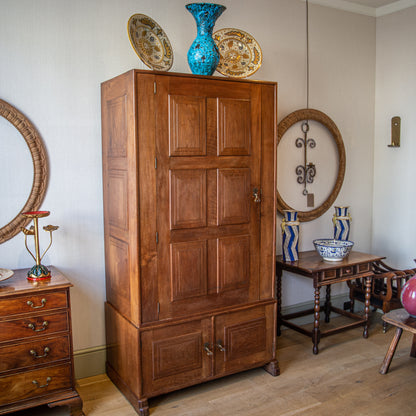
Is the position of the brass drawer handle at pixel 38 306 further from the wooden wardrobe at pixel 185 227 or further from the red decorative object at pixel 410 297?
the red decorative object at pixel 410 297

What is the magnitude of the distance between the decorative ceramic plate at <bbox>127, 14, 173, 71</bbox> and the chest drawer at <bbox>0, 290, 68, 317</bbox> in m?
1.42

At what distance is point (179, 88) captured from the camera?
2.63 metres

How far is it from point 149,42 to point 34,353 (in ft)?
6.23

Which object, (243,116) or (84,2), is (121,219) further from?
(84,2)

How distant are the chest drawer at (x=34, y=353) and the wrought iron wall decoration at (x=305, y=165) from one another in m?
2.31

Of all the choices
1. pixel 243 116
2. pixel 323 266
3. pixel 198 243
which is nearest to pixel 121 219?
pixel 198 243

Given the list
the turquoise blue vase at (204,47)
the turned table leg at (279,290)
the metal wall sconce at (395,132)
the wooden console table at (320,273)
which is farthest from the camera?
the metal wall sconce at (395,132)

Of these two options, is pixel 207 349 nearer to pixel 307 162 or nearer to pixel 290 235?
pixel 290 235

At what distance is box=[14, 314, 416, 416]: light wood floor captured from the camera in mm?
2719

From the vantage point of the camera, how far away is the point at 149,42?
9.30 ft

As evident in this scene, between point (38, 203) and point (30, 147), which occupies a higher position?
point (30, 147)

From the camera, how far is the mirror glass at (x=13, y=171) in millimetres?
2768

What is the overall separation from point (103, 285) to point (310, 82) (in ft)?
7.77

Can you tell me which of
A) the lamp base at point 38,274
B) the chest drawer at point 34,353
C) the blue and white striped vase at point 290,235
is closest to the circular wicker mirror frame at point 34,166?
the lamp base at point 38,274
